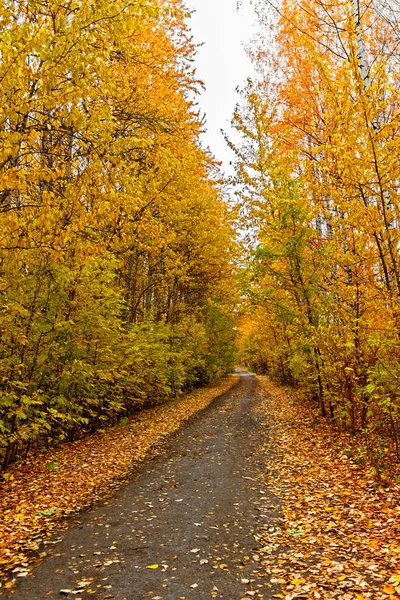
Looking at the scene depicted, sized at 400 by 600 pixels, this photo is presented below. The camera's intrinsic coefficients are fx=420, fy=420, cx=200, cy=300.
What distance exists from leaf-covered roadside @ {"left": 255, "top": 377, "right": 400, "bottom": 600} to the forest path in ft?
0.79

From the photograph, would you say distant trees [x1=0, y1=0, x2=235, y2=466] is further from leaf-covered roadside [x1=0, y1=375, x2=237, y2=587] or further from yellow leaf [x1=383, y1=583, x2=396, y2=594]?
yellow leaf [x1=383, y1=583, x2=396, y2=594]

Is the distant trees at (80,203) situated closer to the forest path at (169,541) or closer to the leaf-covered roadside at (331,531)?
the forest path at (169,541)

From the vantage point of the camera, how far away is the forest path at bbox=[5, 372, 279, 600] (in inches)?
145

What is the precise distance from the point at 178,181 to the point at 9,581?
38.4 ft

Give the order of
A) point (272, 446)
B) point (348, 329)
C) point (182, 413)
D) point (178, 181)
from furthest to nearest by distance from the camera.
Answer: point (182, 413) → point (178, 181) → point (272, 446) → point (348, 329)

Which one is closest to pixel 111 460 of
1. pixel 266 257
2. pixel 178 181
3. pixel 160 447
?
pixel 160 447

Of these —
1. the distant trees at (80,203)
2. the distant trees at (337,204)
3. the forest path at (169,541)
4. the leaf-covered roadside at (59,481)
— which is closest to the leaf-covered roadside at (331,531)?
the forest path at (169,541)

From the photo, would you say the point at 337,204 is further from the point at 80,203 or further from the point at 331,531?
the point at 331,531

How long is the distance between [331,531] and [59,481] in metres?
4.33

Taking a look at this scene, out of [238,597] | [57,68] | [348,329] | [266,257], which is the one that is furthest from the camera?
[266,257]

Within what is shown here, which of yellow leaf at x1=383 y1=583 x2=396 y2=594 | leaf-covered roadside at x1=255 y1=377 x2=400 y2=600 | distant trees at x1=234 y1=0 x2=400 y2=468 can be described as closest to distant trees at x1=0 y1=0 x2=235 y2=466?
distant trees at x1=234 y1=0 x2=400 y2=468

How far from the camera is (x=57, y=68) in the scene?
16.0ft

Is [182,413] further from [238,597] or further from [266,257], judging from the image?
[238,597]

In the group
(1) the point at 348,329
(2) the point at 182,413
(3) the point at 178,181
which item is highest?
(3) the point at 178,181
